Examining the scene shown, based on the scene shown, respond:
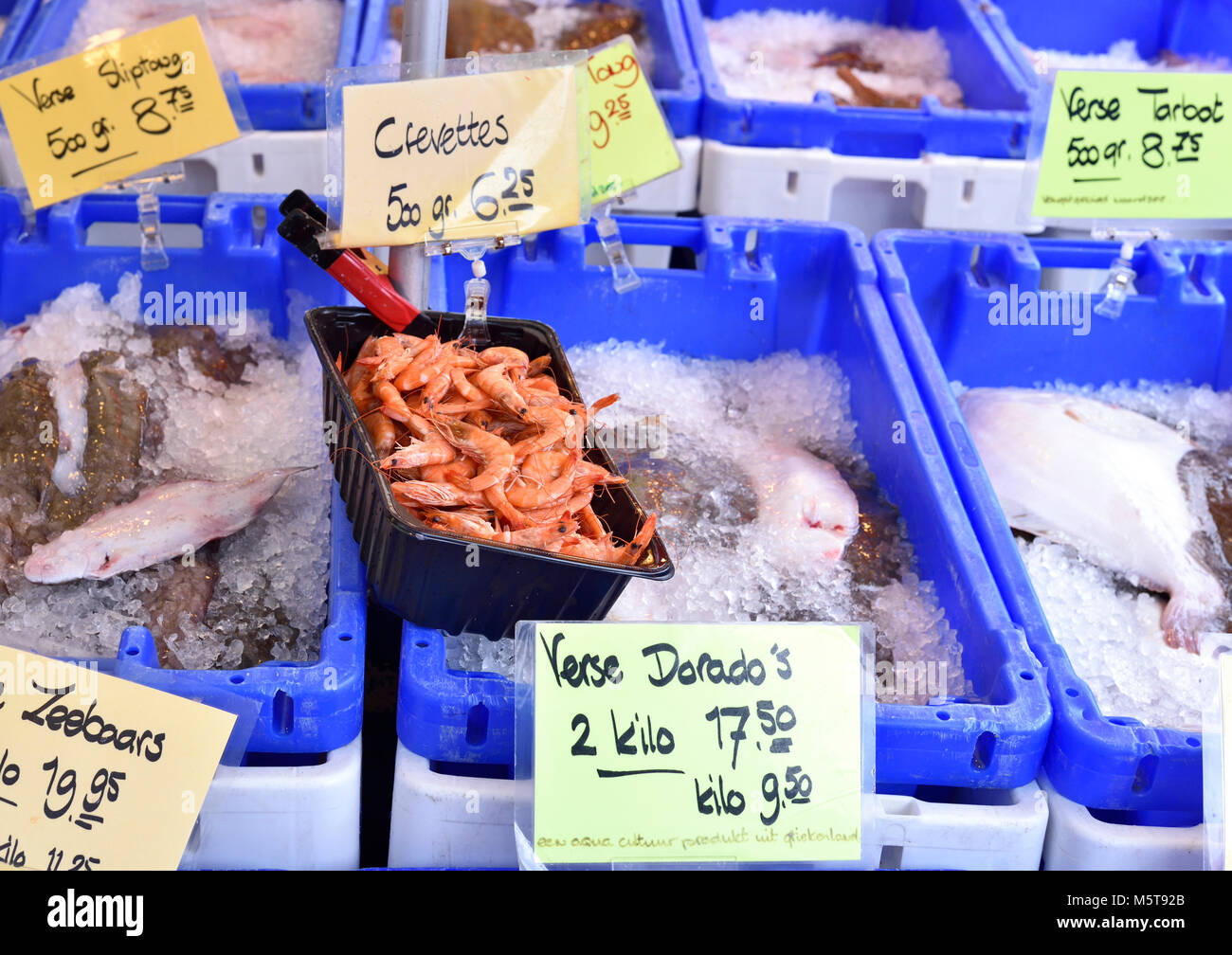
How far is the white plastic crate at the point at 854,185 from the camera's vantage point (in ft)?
8.50

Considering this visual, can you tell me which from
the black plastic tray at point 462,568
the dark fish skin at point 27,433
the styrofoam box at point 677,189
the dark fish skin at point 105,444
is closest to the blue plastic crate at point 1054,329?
the styrofoam box at point 677,189

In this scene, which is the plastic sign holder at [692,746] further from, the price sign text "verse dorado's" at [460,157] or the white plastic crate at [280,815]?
the price sign text "verse dorado's" at [460,157]

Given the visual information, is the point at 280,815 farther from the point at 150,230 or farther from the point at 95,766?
the point at 150,230

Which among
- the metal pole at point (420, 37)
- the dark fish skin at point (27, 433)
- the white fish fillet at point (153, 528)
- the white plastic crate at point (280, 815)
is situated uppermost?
the metal pole at point (420, 37)

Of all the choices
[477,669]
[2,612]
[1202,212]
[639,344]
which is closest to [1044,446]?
[1202,212]

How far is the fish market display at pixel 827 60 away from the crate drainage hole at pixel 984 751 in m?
2.26

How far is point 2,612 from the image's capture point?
5.01ft

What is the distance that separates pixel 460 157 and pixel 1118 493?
1241 mm

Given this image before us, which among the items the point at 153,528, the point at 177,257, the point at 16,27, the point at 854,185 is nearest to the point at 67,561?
the point at 153,528

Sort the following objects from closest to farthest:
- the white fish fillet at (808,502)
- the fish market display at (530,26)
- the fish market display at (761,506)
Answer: the fish market display at (761,506), the white fish fillet at (808,502), the fish market display at (530,26)

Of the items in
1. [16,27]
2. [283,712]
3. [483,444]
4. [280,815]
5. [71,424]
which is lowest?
[280,815]

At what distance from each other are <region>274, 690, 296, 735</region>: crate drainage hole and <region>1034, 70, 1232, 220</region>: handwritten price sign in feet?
4.86

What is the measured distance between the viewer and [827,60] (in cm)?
341
